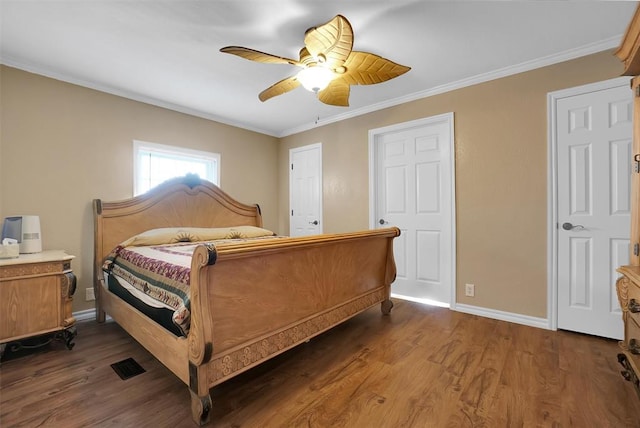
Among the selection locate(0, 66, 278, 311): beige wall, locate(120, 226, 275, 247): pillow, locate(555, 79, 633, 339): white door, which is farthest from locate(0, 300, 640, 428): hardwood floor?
locate(0, 66, 278, 311): beige wall

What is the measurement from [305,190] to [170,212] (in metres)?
1.96

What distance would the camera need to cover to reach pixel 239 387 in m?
1.70

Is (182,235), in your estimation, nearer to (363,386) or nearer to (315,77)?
(315,77)

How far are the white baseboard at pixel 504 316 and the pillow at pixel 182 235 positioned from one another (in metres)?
2.55

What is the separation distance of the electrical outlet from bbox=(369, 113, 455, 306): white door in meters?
0.13

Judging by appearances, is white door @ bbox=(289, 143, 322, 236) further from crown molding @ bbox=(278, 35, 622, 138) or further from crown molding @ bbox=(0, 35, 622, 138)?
crown molding @ bbox=(278, 35, 622, 138)

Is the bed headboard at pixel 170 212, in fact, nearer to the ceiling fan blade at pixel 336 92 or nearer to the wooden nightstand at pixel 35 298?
the wooden nightstand at pixel 35 298

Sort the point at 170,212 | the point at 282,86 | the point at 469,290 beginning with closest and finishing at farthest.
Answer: the point at 282,86
the point at 469,290
the point at 170,212

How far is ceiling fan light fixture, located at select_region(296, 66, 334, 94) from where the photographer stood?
200cm

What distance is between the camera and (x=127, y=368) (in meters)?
1.91

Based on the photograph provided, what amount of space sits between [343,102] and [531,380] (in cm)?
245

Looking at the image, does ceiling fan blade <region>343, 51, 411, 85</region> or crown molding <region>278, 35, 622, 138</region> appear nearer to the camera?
ceiling fan blade <region>343, 51, 411, 85</region>

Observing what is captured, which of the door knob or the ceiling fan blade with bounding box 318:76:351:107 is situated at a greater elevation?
the ceiling fan blade with bounding box 318:76:351:107

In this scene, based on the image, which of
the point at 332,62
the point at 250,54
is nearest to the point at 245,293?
the point at 250,54
